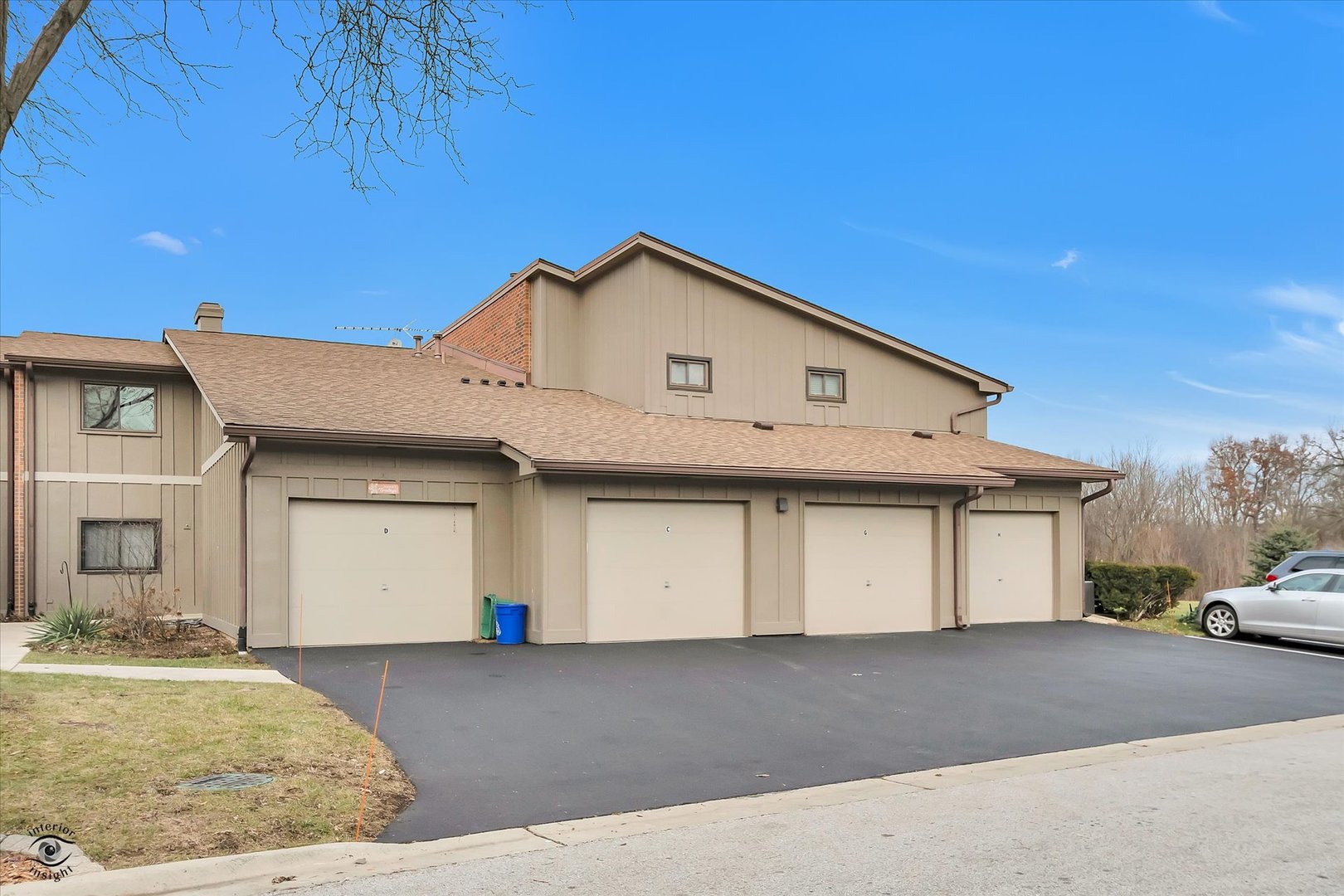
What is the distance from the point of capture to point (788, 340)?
67.6 feet

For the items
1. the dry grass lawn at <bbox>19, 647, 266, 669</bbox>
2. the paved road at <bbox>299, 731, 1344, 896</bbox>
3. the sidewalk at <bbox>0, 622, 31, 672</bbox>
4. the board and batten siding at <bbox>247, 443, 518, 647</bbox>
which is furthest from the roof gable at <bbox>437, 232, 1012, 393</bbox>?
the paved road at <bbox>299, 731, 1344, 896</bbox>

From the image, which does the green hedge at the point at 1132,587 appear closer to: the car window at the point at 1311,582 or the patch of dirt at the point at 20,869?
the car window at the point at 1311,582

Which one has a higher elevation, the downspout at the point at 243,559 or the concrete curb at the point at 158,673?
the downspout at the point at 243,559

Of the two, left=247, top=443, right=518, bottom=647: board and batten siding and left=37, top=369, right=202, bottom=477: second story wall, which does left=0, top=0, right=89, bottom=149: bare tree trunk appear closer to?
left=247, top=443, right=518, bottom=647: board and batten siding

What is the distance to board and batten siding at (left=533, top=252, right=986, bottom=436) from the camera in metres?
19.4

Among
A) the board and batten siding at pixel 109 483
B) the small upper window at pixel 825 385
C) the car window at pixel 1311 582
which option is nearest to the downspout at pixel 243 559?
the board and batten siding at pixel 109 483

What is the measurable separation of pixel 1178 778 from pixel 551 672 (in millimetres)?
7312

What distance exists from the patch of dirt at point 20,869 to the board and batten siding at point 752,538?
32.3 feet

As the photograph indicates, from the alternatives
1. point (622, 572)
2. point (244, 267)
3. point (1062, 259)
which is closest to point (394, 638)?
point (622, 572)

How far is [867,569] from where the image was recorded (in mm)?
18312

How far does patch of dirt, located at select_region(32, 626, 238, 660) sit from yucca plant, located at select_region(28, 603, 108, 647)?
23 centimetres

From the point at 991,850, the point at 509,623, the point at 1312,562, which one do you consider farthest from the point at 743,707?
the point at 1312,562

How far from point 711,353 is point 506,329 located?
5045 millimetres

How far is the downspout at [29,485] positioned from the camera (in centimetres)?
1869
